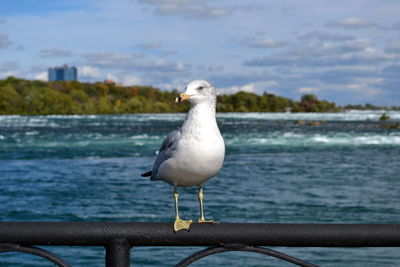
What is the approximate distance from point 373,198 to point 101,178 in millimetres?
8733

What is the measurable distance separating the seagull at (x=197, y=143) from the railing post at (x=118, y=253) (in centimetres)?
24

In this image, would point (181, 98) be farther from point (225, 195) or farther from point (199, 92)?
point (225, 195)

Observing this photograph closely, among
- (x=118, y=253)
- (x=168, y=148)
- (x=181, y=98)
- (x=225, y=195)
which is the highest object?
Answer: (x=181, y=98)

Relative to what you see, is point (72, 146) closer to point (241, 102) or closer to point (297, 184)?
point (297, 184)

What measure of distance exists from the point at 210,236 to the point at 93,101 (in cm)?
14692

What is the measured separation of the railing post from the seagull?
0.78ft

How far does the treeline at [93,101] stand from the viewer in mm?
132125

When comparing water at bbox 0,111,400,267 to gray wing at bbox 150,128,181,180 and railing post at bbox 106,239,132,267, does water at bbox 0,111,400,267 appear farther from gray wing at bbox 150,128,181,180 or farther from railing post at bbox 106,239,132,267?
railing post at bbox 106,239,132,267

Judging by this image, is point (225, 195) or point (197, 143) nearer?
point (197, 143)

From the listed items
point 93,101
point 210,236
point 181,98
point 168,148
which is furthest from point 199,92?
point 93,101

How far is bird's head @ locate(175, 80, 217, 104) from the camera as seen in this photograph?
2049mm

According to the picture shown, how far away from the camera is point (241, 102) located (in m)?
168

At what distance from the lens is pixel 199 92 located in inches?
81.7

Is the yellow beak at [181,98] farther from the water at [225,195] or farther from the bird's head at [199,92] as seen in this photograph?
the water at [225,195]
